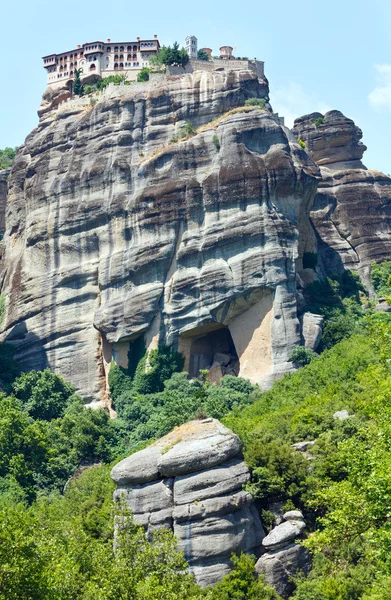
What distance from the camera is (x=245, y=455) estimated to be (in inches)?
1492

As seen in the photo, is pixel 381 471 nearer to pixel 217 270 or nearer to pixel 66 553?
pixel 66 553

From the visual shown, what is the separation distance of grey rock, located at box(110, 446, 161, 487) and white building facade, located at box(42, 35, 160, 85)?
38605 millimetres

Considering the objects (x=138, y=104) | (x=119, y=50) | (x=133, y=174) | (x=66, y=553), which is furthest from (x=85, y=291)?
(x=66, y=553)

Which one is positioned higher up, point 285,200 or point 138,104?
point 138,104

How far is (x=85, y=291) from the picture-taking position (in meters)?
64.5

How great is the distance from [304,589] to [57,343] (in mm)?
A: 33457

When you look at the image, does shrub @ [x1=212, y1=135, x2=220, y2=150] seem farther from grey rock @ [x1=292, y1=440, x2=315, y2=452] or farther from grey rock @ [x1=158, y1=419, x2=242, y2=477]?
grey rock @ [x1=158, y1=419, x2=242, y2=477]

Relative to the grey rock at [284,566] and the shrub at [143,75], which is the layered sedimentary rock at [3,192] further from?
the grey rock at [284,566]

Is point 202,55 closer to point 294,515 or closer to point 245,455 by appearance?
point 245,455

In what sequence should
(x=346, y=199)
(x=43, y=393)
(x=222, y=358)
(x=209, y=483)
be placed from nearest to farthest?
(x=209, y=483)
(x=43, y=393)
(x=222, y=358)
(x=346, y=199)

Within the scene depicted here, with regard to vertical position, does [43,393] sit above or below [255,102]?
below

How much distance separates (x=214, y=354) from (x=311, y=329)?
18.7ft

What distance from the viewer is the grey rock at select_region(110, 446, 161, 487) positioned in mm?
37344

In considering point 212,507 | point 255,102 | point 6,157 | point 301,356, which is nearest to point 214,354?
point 301,356
